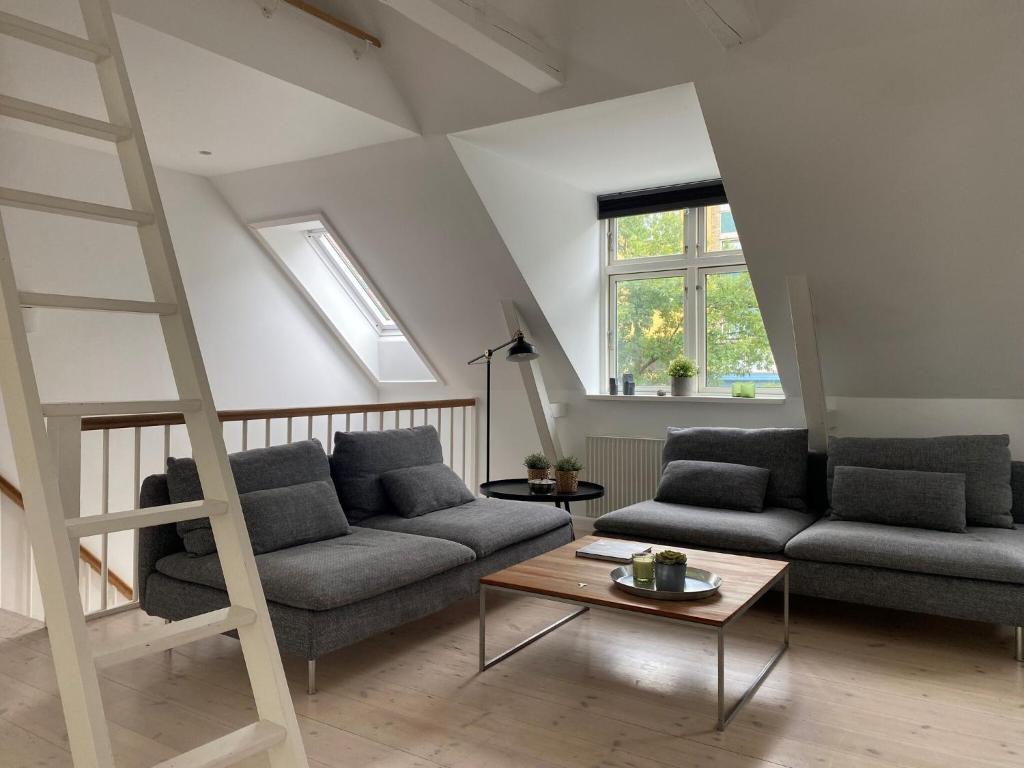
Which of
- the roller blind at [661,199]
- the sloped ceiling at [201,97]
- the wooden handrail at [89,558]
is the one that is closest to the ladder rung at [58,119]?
the sloped ceiling at [201,97]

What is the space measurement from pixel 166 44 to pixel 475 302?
2.59 meters

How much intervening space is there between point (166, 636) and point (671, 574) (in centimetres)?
180

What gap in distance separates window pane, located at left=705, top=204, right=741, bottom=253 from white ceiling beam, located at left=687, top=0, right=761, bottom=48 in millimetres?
2143

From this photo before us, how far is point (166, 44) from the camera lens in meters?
3.03

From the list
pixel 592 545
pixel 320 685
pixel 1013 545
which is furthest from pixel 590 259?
pixel 320 685

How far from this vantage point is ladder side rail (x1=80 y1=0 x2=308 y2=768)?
1.73 metres

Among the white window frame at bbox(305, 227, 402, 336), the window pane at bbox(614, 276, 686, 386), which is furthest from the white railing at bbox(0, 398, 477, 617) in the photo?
Answer: the window pane at bbox(614, 276, 686, 386)

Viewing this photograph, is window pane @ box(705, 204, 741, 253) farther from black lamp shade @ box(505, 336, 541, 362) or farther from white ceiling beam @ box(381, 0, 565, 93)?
white ceiling beam @ box(381, 0, 565, 93)

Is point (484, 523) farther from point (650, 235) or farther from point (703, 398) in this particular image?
point (650, 235)

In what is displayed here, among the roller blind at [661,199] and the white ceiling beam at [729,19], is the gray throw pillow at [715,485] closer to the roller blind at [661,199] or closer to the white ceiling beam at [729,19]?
the roller blind at [661,199]

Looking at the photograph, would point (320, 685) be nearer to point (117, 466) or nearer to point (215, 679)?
point (215, 679)

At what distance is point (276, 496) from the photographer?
337cm

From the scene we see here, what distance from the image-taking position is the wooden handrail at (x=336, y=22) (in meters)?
3.42

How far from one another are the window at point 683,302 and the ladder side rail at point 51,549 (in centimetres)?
426
